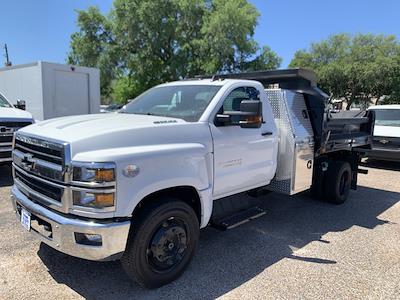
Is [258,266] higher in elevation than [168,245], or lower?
lower

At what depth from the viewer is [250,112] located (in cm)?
398

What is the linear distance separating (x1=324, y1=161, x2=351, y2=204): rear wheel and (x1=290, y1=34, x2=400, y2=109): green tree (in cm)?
3009

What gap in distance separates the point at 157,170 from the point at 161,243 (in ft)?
2.38

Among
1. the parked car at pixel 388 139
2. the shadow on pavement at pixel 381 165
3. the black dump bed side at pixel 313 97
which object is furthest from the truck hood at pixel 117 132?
the shadow on pavement at pixel 381 165

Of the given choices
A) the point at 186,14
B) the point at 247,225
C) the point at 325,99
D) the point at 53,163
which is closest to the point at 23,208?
the point at 53,163

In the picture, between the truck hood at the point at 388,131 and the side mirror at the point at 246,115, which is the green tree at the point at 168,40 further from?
the side mirror at the point at 246,115

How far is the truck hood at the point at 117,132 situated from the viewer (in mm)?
3162

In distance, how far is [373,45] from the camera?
37.9 m

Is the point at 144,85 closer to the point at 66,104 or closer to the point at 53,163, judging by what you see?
the point at 66,104

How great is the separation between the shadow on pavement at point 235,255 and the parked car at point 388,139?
13.8 ft

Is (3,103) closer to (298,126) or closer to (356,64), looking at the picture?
(298,126)

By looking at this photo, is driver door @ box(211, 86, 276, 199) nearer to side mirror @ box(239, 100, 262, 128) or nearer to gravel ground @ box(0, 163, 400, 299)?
side mirror @ box(239, 100, 262, 128)

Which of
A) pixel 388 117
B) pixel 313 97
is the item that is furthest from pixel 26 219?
pixel 388 117

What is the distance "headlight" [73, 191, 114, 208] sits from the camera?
3027mm
